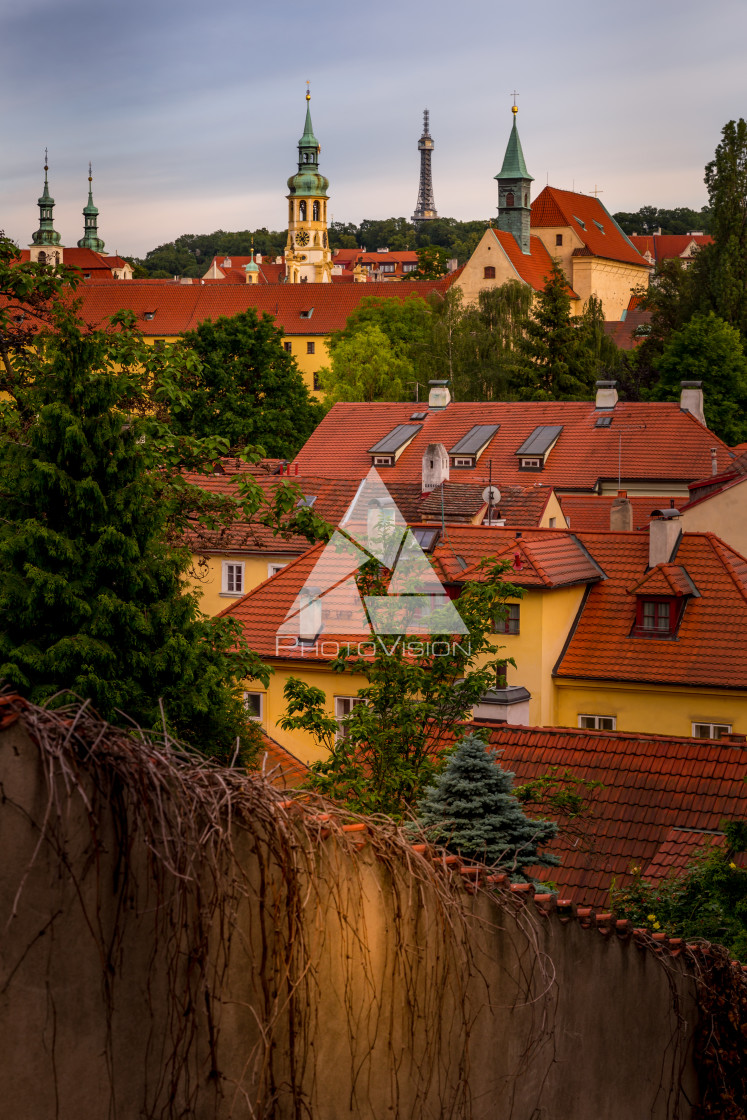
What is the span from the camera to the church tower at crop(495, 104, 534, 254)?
101m

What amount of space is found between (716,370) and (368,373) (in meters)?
19.3

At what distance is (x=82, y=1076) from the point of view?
4.01m

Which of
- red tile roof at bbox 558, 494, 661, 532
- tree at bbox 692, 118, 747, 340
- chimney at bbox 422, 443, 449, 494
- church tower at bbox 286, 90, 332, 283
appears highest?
church tower at bbox 286, 90, 332, 283

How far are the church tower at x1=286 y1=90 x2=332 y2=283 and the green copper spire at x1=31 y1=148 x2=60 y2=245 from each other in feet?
86.2

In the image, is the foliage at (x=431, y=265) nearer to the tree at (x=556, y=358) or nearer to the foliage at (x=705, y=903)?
the tree at (x=556, y=358)

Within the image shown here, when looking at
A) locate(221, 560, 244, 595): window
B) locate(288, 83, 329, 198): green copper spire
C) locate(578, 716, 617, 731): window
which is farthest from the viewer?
locate(288, 83, 329, 198): green copper spire

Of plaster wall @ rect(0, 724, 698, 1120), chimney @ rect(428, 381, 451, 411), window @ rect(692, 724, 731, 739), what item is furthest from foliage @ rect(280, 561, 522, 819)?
chimney @ rect(428, 381, 451, 411)

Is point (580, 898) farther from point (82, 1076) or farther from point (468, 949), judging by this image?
point (82, 1076)

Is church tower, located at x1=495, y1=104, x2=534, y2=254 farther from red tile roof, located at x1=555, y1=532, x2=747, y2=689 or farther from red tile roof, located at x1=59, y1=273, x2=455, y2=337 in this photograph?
red tile roof, located at x1=555, y1=532, x2=747, y2=689

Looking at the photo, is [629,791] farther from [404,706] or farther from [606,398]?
[606,398]

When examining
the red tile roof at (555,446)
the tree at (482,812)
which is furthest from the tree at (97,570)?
the red tile roof at (555,446)

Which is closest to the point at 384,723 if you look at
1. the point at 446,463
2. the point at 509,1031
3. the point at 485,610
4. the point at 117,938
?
the point at 485,610

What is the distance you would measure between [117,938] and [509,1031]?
2.43 metres

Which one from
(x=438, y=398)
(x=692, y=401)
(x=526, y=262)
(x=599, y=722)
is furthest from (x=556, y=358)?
(x=599, y=722)
